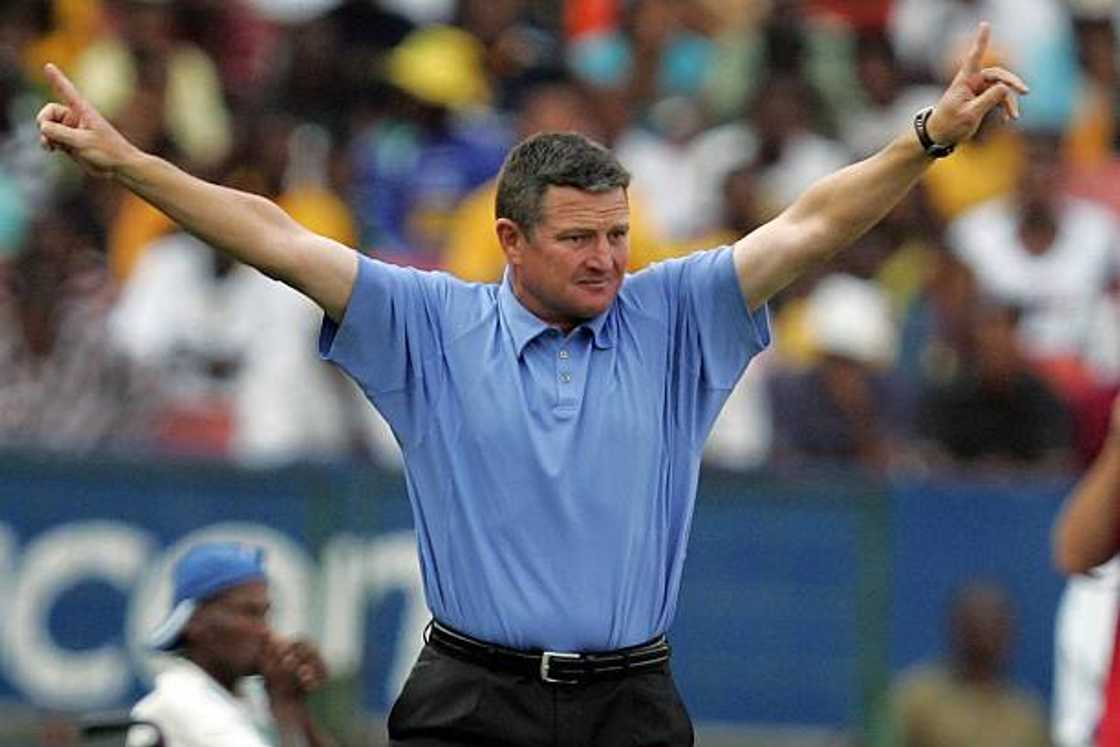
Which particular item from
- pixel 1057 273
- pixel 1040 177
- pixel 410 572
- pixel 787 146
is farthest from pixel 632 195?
pixel 410 572

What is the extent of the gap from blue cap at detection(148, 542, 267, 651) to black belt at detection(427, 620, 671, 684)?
1.35 meters

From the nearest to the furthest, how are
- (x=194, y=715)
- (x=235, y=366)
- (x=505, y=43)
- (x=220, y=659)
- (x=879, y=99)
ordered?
(x=194, y=715) → (x=220, y=659) → (x=235, y=366) → (x=879, y=99) → (x=505, y=43)

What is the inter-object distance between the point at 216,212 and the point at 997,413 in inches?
292

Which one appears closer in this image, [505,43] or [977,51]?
[977,51]

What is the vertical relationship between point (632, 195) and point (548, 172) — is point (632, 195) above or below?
above

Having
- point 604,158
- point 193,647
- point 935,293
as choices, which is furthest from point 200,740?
point 935,293

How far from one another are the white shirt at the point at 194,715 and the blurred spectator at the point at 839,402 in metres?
6.12

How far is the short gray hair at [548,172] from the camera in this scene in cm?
721

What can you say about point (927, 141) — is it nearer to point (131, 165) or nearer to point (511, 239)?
point (511, 239)

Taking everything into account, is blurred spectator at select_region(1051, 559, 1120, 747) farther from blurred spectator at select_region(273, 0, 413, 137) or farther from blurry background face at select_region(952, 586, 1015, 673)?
blurred spectator at select_region(273, 0, 413, 137)

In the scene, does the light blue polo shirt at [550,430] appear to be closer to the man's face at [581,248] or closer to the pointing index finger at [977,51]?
the man's face at [581,248]

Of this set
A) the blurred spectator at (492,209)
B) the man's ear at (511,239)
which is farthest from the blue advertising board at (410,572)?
the man's ear at (511,239)

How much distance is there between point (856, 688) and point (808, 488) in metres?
0.89

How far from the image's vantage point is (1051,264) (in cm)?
1481
